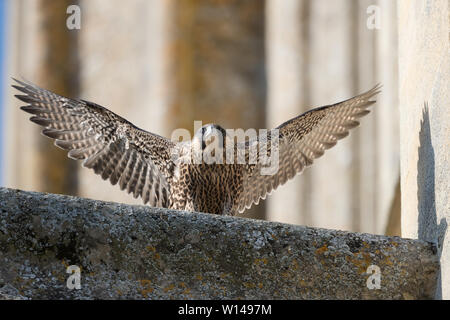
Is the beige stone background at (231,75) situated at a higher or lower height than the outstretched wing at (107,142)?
higher

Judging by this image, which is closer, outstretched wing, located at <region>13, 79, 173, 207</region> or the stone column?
the stone column

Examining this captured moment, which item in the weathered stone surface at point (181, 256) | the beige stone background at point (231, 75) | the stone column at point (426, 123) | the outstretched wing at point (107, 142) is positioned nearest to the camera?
the weathered stone surface at point (181, 256)

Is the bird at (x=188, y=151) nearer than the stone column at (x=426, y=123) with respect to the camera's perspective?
No

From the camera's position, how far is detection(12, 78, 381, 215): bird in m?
5.59

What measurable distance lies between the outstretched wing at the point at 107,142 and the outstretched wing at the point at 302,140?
49cm

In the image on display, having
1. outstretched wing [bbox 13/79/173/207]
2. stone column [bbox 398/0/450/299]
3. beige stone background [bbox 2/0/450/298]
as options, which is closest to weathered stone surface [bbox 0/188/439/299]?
stone column [bbox 398/0/450/299]

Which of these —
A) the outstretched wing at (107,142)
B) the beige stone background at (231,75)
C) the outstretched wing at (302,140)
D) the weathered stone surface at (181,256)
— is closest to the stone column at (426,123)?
the weathered stone surface at (181,256)

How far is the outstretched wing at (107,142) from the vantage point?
5.58 metres

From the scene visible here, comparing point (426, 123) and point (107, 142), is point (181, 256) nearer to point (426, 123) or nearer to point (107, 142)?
point (426, 123)

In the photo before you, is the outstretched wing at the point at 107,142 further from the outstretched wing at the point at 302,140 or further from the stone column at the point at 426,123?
the stone column at the point at 426,123

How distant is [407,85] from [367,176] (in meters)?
2.59

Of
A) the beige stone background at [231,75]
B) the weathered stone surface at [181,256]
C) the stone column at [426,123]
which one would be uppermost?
the beige stone background at [231,75]

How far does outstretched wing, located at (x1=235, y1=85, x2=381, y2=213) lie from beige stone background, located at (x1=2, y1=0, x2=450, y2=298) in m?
0.28

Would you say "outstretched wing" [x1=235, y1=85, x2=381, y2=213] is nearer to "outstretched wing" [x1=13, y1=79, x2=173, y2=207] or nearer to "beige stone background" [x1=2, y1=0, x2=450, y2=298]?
"beige stone background" [x1=2, y1=0, x2=450, y2=298]
